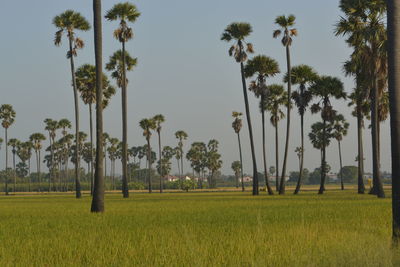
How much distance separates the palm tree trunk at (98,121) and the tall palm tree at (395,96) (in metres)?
16.7

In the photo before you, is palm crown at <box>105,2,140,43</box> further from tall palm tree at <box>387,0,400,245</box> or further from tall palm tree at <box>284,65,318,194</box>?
tall palm tree at <box>387,0,400,245</box>

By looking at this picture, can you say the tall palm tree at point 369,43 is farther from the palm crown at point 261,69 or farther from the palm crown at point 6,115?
the palm crown at point 6,115

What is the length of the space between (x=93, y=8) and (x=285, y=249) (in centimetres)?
2056

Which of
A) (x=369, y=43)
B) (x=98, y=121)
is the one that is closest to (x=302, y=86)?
(x=369, y=43)

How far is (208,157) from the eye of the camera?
184 meters

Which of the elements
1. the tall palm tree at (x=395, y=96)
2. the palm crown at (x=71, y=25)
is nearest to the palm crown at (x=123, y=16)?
the palm crown at (x=71, y=25)

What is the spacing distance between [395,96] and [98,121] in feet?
59.4

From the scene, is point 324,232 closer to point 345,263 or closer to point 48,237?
point 345,263

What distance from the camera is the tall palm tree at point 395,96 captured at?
12664mm

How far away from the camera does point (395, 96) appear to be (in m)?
12.9

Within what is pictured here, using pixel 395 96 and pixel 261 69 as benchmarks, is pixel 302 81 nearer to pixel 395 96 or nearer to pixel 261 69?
pixel 261 69

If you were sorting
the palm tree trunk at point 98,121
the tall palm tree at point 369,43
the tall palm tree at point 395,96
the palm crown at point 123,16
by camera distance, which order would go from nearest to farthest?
the tall palm tree at point 395,96
the palm tree trunk at point 98,121
the tall palm tree at point 369,43
the palm crown at point 123,16

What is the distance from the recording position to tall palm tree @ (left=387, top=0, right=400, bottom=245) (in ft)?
41.5


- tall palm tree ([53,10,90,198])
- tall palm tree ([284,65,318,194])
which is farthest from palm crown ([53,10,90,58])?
tall palm tree ([284,65,318,194])
